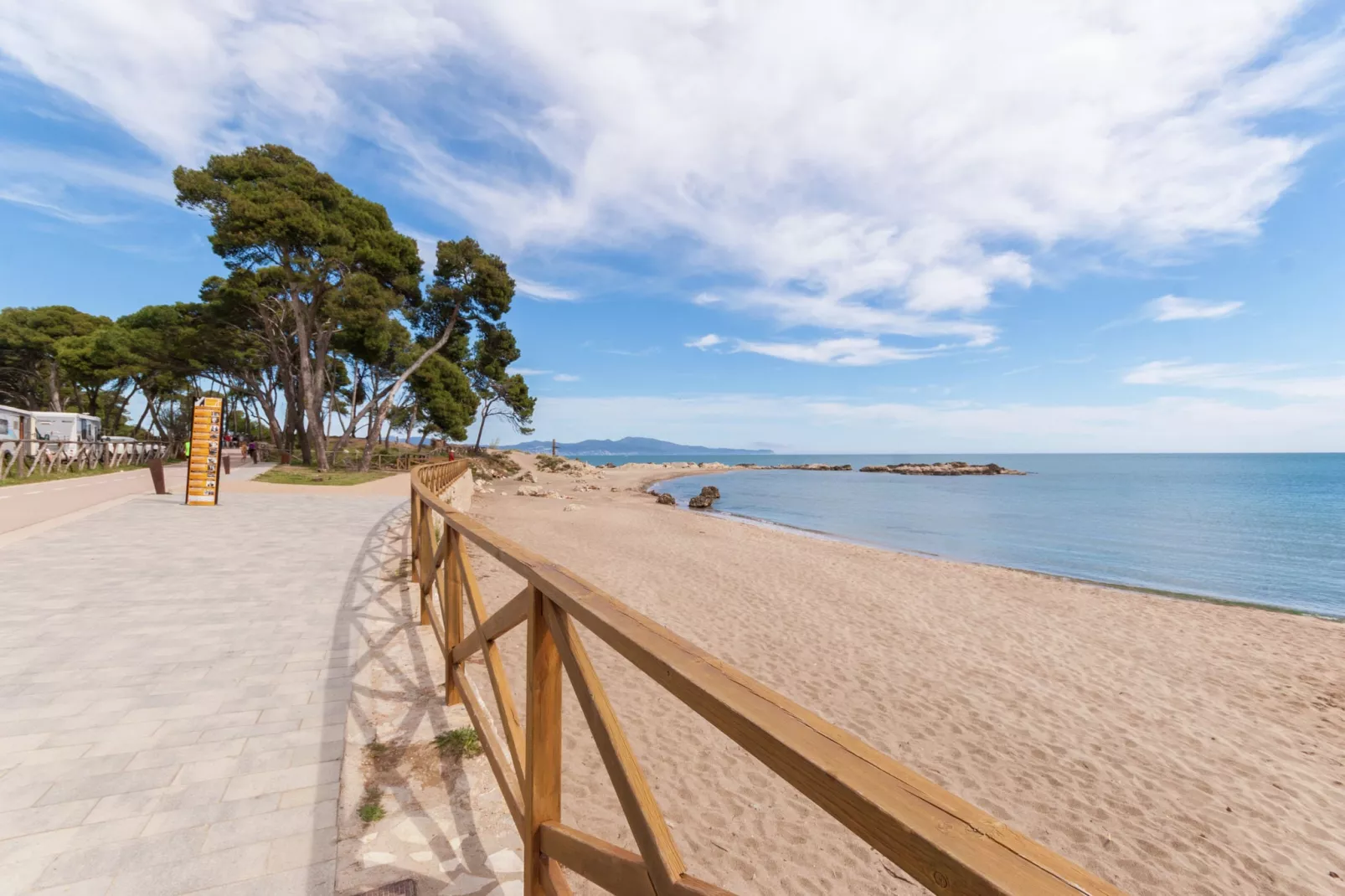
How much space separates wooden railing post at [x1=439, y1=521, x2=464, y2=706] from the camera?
3625mm

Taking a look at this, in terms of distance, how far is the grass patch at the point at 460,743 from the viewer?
121 inches

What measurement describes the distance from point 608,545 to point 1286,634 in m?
13.1

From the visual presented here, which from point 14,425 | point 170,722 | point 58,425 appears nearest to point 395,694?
point 170,722

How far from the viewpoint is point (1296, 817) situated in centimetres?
452

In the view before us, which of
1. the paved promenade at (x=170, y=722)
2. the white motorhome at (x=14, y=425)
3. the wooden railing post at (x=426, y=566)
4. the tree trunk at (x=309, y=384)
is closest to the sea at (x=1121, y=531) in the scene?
the wooden railing post at (x=426, y=566)

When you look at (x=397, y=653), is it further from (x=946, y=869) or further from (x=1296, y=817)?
(x=1296, y=817)

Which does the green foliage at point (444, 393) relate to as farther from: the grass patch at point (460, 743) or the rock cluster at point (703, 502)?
the grass patch at point (460, 743)

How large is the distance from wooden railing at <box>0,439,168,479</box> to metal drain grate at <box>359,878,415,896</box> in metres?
20.6

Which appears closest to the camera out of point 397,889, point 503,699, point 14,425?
point 397,889

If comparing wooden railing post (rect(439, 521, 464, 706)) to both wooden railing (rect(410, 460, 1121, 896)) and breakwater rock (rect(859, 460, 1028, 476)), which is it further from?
breakwater rock (rect(859, 460, 1028, 476))

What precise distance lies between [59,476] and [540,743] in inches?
907

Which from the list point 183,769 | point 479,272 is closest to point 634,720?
point 183,769

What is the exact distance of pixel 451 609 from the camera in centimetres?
386

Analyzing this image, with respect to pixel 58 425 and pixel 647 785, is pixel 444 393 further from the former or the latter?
pixel 647 785
